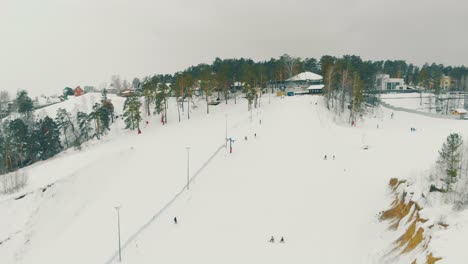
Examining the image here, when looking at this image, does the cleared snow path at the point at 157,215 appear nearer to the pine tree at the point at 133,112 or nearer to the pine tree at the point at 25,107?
the pine tree at the point at 133,112

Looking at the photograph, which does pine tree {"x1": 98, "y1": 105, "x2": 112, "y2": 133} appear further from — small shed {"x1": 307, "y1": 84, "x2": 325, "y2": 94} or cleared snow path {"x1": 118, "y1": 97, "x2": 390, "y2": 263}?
small shed {"x1": 307, "y1": 84, "x2": 325, "y2": 94}

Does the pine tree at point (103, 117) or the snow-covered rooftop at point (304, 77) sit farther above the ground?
the snow-covered rooftop at point (304, 77)

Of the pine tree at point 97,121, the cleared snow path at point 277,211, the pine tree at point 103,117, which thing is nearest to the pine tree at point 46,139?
the pine tree at point 97,121

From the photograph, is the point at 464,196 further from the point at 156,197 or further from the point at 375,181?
the point at 156,197

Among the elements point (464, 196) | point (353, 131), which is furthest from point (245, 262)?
point (353, 131)

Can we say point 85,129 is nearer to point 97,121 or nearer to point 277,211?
point 97,121
